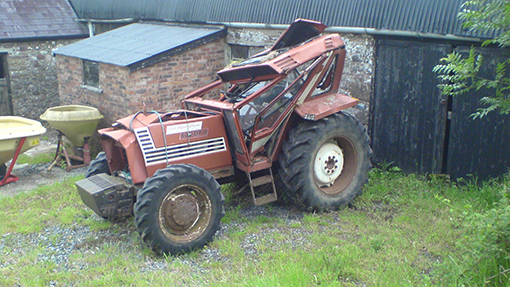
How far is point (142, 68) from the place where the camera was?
979cm

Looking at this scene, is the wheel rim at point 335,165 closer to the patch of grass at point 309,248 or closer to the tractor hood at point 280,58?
the patch of grass at point 309,248

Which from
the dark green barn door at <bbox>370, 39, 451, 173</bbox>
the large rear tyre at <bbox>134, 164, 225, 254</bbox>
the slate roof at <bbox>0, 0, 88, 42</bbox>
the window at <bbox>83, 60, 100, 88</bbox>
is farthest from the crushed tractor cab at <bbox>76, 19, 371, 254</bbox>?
the slate roof at <bbox>0, 0, 88, 42</bbox>

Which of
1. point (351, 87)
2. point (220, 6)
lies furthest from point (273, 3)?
point (351, 87)

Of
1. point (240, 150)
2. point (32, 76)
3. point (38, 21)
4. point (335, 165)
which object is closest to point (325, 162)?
point (335, 165)

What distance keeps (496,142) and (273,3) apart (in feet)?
16.2

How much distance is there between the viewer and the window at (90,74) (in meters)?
11.1

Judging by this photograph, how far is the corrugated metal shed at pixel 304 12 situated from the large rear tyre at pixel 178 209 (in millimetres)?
4015

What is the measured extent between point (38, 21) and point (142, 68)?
5699 mm

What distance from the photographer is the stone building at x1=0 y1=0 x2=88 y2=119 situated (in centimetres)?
1313

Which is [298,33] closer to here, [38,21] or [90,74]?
[90,74]

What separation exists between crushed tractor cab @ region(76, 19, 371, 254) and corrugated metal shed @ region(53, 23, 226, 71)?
3.18 metres

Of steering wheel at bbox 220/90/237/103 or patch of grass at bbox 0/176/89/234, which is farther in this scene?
patch of grass at bbox 0/176/89/234

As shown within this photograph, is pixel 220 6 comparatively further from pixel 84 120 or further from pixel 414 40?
pixel 414 40

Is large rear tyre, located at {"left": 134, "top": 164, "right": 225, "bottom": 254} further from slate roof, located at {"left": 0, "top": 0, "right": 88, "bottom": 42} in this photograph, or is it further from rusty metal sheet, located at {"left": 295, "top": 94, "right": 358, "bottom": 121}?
slate roof, located at {"left": 0, "top": 0, "right": 88, "bottom": 42}
